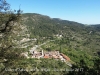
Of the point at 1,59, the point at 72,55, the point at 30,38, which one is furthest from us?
the point at 30,38

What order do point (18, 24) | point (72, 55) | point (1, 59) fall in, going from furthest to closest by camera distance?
point (72, 55) < point (18, 24) < point (1, 59)

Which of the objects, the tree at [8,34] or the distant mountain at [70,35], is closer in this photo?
the tree at [8,34]

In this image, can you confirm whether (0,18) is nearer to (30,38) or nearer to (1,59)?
(1,59)

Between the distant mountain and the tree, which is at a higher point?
the tree

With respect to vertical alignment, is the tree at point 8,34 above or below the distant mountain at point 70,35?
above

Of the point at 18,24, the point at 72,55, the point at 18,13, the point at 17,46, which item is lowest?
the point at 72,55

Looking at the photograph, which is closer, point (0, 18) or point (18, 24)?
point (0, 18)

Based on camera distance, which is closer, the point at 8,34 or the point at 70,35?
the point at 8,34

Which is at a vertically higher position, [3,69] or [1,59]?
[1,59]

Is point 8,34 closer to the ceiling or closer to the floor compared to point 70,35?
closer to the ceiling

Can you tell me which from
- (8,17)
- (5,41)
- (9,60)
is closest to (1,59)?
(9,60)

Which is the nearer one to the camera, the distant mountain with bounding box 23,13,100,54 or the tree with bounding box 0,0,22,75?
the tree with bounding box 0,0,22,75
